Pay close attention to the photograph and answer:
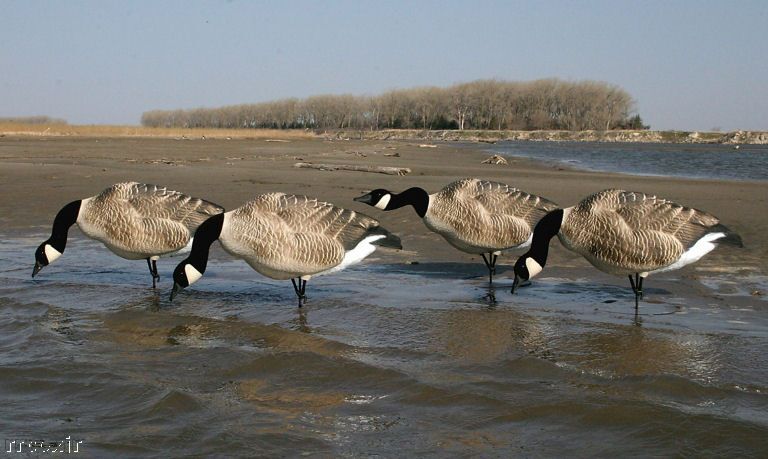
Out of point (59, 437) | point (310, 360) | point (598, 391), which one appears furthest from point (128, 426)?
point (598, 391)

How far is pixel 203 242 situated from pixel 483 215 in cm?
324

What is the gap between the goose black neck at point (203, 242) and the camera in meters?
7.65

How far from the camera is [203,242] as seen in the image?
7.71m

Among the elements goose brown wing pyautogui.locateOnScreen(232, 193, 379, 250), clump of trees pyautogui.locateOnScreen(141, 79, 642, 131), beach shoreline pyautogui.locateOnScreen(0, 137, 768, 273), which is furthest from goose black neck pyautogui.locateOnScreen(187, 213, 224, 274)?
clump of trees pyautogui.locateOnScreen(141, 79, 642, 131)

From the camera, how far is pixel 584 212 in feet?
26.2

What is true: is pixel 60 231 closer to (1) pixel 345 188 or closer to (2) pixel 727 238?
(2) pixel 727 238

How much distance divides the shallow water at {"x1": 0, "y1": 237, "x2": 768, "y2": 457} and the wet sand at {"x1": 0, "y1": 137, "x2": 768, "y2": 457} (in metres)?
0.02

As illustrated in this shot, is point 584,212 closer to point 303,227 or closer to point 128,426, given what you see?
point 303,227

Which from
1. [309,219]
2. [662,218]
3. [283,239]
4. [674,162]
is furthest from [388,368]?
[674,162]

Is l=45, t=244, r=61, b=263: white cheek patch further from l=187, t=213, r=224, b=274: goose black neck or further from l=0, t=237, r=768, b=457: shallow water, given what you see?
l=187, t=213, r=224, b=274: goose black neck

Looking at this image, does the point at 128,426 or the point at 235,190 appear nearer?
the point at 128,426

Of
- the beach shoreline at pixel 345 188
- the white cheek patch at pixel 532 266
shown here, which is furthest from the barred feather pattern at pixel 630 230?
the beach shoreline at pixel 345 188

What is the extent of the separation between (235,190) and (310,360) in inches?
500

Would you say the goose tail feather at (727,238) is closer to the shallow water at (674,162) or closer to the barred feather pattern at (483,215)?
the barred feather pattern at (483,215)
